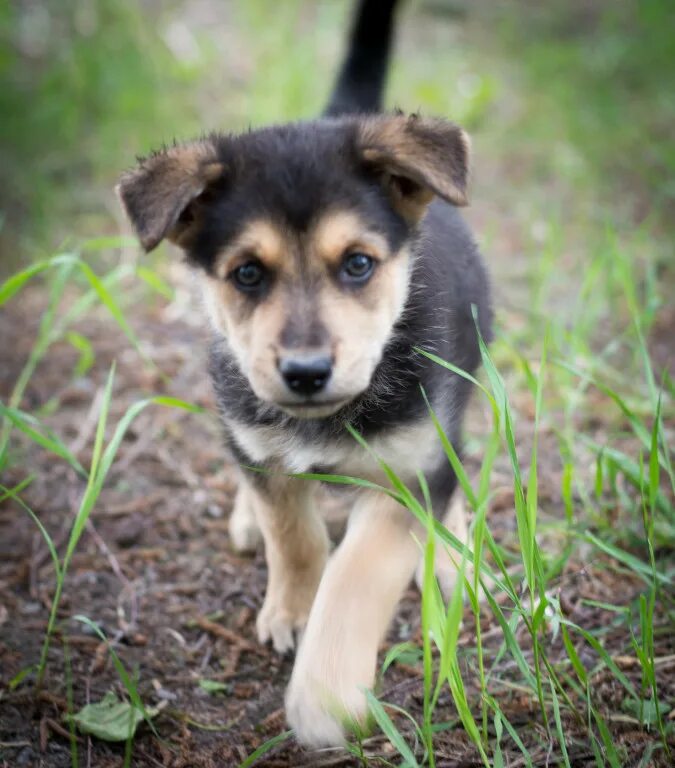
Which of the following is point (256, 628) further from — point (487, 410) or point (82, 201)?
point (82, 201)

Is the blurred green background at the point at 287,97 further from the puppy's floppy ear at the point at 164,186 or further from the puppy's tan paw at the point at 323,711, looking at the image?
the puppy's tan paw at the point at 323,711

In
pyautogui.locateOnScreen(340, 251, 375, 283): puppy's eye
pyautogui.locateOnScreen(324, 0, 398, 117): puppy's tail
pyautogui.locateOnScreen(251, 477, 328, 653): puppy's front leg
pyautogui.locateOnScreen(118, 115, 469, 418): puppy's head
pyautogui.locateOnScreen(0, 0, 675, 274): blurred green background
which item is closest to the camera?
pyautogui.locateOnScreen(118, 115, 469, 418): puppy's head

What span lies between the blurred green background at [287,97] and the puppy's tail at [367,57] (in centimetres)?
161

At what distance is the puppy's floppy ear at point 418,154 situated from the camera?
7.22 ft

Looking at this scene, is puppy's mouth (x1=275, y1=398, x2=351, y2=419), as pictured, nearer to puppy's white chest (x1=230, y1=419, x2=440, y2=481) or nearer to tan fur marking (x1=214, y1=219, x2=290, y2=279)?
puppy's white chest (x1=230, y1=419, x2=440, y2=481)

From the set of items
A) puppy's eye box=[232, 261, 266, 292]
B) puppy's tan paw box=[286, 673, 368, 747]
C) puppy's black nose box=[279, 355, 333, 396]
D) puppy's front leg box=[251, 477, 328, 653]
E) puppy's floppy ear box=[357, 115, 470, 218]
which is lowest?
puppy's front leg box=[251, 477, 328, 653]

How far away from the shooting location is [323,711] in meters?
2.02

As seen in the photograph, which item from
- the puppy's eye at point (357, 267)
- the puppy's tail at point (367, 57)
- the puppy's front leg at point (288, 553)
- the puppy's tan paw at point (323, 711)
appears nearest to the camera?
the puppy's tan paw at point (323, 711)

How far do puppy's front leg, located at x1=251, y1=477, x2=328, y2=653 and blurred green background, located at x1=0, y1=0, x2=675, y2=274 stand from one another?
2724 mm

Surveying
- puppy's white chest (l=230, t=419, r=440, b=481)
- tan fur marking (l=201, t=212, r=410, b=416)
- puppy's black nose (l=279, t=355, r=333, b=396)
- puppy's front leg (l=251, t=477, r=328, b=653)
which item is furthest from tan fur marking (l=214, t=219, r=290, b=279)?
puppy's front leg (l=251, t=477, r=328, b=653)

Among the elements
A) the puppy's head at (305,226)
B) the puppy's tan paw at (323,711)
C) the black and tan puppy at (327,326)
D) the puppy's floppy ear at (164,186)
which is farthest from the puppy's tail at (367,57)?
the puppy's tan paw at (323,711)

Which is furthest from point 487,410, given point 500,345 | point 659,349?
point 659,349

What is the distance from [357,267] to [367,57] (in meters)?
1.61

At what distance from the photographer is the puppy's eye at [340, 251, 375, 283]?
226 centimetres
